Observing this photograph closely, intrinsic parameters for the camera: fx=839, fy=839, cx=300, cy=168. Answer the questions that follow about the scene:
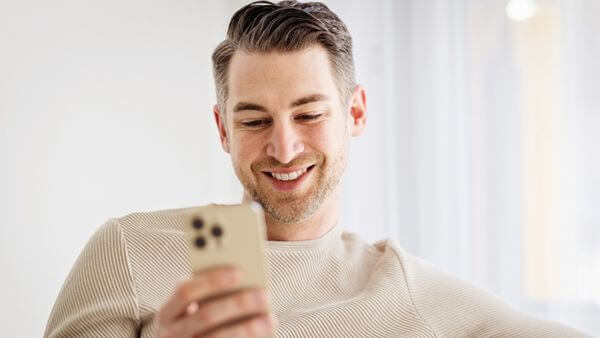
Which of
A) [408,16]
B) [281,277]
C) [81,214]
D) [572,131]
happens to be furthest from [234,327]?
[408,16]

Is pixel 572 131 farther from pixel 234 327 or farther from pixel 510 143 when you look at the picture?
pixel 234 327

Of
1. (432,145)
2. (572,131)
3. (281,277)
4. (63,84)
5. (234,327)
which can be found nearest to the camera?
(234,327)

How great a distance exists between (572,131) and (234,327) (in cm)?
187

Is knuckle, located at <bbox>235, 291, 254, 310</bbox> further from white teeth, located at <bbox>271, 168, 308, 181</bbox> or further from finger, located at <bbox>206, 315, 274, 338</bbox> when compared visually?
white teeth, located at <bbox>271, 168, 308, 181</bbox>

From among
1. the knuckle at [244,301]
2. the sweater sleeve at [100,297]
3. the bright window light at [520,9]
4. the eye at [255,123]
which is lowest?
the sweater sleeve at [100,297]

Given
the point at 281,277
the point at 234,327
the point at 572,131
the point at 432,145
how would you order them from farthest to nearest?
the point at 432,145, the point at 572,131, the point at 281,277, the point at 234,327

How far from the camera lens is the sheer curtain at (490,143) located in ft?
8.24

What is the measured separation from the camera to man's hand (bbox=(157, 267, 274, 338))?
0.89 metres

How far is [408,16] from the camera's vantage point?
279 centimetres

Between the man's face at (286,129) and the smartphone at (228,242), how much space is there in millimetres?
622

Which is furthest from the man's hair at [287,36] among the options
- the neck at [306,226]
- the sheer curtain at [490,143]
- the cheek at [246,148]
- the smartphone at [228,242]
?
the sheer curtain at [490,143]

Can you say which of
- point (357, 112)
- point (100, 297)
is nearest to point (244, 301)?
point (100, 297)

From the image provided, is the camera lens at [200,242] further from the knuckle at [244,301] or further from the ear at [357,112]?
the ear at [357,112]

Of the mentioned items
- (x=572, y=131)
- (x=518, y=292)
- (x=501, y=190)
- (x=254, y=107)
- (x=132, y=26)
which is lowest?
(x=518, y=292)
